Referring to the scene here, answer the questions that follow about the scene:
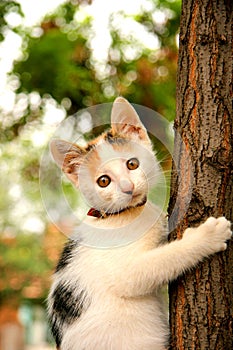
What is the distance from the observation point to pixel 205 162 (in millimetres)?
1707

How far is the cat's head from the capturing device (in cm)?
178

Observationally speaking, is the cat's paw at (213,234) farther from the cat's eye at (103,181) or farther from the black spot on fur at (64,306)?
the black spot on fur at (64,306)

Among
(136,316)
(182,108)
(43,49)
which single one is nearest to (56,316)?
(136,316)

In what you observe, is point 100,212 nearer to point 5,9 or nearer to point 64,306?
point 64,306

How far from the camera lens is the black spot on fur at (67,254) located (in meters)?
1.96

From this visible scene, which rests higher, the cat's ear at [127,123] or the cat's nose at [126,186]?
the cat's ear at [127,123]

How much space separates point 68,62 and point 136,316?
9.04ft

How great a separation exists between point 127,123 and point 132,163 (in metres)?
0.16

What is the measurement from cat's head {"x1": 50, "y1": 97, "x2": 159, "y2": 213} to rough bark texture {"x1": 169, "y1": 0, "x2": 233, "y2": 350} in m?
0.11

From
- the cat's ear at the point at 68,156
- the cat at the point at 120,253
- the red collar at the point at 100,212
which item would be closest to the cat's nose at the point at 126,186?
the cat at the point at 120,253

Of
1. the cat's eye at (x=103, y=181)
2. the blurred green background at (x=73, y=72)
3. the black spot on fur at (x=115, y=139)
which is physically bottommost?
the blurred green background at (x=73, y=72)

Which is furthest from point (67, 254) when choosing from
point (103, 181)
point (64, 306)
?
point (103, 181)

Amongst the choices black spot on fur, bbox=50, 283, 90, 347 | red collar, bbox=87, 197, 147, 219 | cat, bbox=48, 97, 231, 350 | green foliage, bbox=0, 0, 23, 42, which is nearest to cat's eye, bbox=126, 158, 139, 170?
cat, bbox=48, 97, 231, 350

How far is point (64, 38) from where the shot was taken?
424cm
